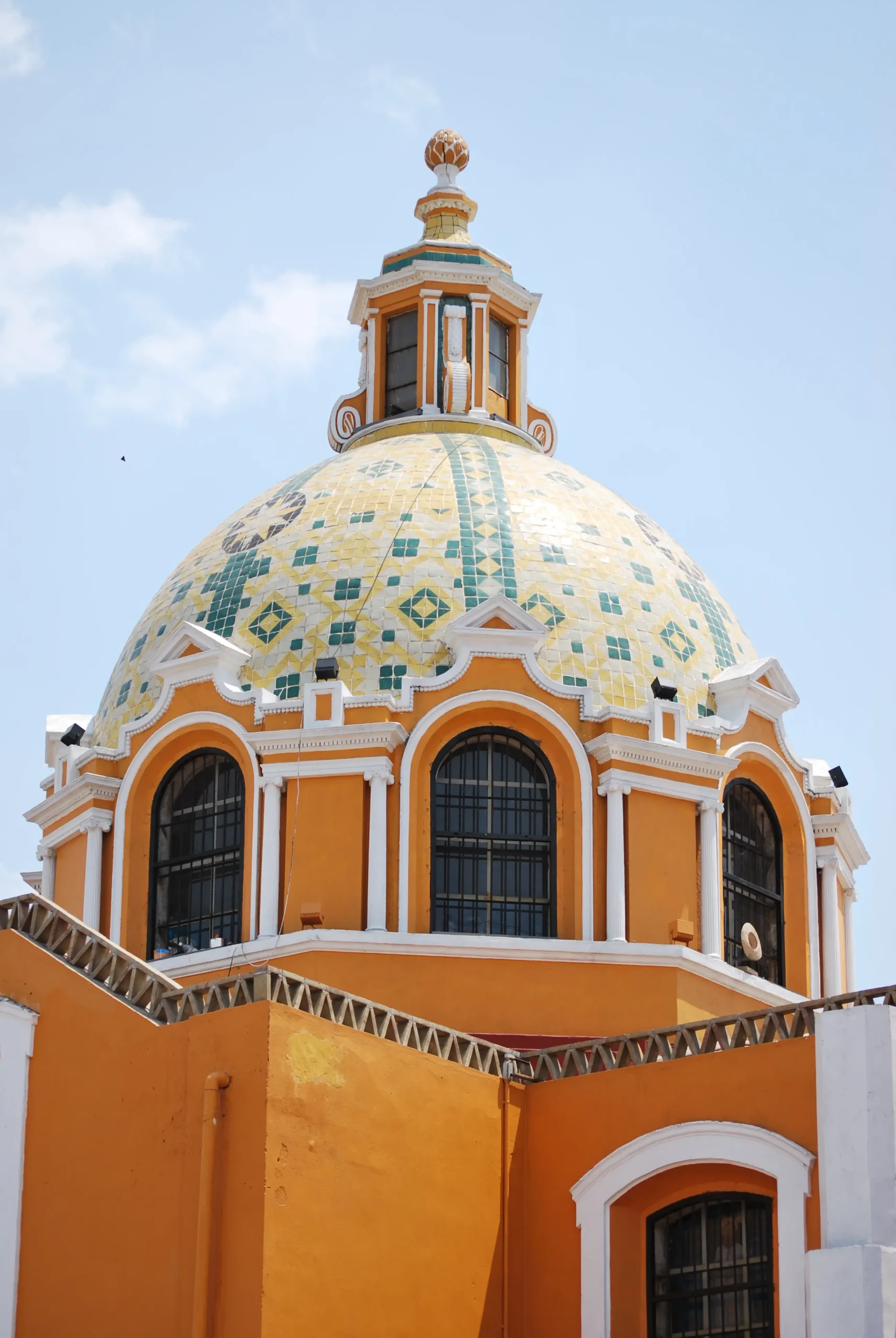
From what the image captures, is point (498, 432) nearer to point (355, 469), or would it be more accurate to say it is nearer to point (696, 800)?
point (355, 469)

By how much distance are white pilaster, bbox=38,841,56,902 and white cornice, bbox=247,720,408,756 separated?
386cm

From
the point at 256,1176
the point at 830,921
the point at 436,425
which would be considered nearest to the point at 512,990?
the point at 830,921

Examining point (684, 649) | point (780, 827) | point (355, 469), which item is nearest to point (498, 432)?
point (355, 469)

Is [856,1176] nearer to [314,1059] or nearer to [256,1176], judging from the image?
[314,1059]

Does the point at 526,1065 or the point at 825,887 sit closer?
the point at 526,1065

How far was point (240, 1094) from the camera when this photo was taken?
21766 mm

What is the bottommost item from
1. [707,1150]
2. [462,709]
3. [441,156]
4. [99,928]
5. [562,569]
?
[707,1150]

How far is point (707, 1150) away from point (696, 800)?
735 centimetres

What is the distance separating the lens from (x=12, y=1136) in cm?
2338

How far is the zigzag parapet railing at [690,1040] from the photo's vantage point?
73.2 feet

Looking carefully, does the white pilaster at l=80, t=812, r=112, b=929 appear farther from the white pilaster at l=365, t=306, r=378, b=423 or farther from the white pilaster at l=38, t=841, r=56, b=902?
the white pilaster at l=365, t=306, r=378, b=423

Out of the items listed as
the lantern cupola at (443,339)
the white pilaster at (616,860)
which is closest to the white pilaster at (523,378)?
the lantern cupola at (443,339)

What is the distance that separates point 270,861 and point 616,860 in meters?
3.85

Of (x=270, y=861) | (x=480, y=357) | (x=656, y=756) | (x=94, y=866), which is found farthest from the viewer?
(x=480, y=357)
